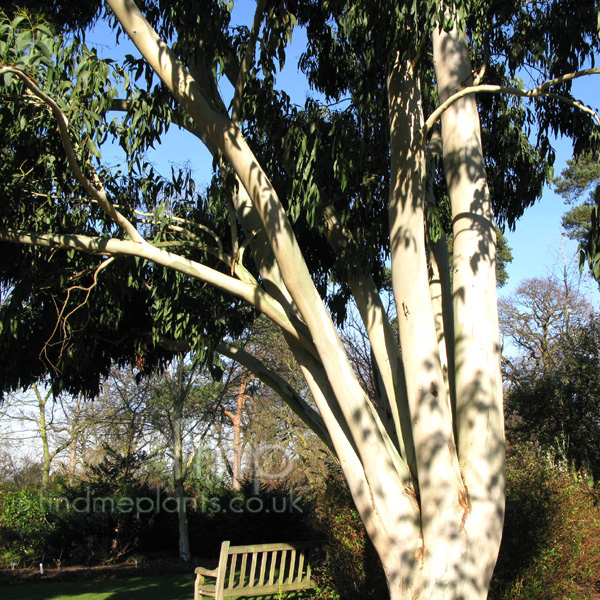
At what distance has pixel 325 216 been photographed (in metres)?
6.01

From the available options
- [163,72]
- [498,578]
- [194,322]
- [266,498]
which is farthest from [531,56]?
[266,498]

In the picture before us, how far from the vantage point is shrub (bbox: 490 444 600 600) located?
607 centimetres

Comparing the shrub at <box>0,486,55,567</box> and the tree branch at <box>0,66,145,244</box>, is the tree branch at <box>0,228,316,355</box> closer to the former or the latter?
the tree branch at <box>0,66,145,244</box>

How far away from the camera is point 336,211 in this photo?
6094mm

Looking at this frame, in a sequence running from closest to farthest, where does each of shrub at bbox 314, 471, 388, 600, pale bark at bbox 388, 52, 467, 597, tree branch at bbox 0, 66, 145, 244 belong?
pale bark at bbox 388, 52, 467, 597 → tree branch at bbox 0, 66, 145, 244 → shrub at bbox 314, 471, 388, 600

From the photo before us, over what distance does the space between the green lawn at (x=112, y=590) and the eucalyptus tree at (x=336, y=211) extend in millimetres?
3797

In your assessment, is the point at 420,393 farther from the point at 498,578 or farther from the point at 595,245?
the point at 498,578

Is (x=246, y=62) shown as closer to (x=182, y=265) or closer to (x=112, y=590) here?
(x=182, y=265)

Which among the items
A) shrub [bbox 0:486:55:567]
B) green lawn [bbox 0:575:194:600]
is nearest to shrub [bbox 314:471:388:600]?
green lawn [bbox 0:575:194:600]

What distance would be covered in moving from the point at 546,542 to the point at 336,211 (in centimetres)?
390

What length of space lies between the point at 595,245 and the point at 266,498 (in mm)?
10835

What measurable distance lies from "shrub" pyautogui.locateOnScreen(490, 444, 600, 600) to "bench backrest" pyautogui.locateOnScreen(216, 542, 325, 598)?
8.07ft

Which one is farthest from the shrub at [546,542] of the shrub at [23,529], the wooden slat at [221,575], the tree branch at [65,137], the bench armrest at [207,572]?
the shrub at [23,529]

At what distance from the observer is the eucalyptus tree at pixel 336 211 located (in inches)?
173
